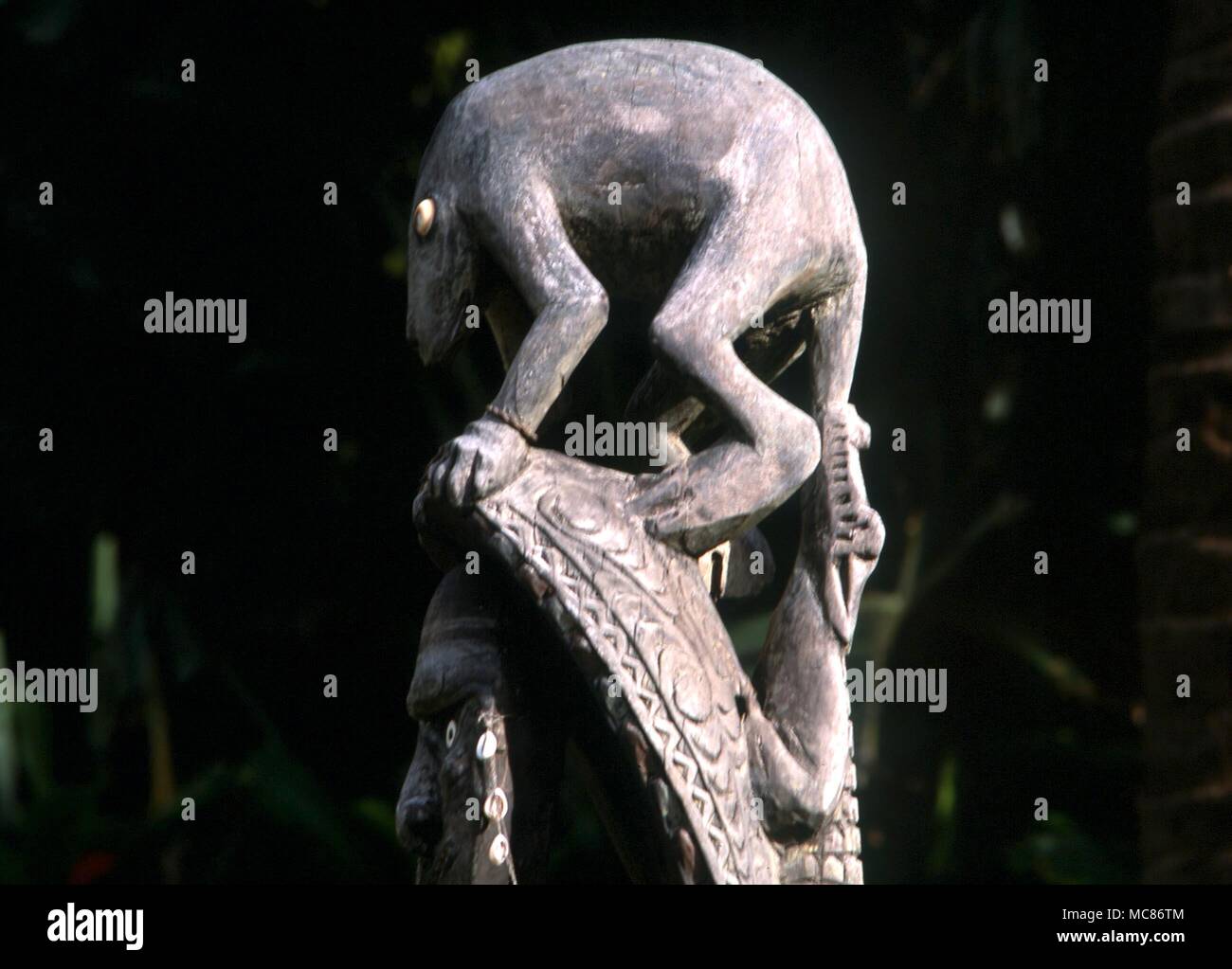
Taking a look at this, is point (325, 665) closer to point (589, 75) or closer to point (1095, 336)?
point (1095, 336)

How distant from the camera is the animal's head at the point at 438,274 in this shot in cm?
330

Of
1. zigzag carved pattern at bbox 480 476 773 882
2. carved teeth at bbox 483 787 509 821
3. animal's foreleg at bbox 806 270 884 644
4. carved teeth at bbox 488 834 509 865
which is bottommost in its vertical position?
carved teeth at bbox 488 834 509 865

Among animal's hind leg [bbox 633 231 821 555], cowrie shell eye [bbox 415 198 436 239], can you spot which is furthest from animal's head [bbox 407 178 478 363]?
animal's hind leg [bbox 633 231 821 555]

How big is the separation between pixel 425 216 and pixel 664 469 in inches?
24.4

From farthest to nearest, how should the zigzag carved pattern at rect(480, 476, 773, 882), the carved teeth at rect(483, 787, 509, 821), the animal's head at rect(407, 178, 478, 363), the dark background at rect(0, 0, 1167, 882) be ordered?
1. the dark background at rect(0, 0, 1167, 882)
2. the animal's head at rect(407, 178, 478, 363)
3. the carved teeth at rect(483, 787, 509, 821)
4. the zigzag carved pattern at rect(480, 476, 773, 882)

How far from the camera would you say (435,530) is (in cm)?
326

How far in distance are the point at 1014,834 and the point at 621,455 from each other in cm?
318

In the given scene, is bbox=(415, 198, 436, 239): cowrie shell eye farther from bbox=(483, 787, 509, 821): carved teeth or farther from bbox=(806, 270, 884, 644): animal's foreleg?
bbox=(483, 787, 509, 821): carved teeth

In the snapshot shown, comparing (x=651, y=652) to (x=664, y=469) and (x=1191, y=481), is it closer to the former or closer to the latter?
(x=664, y=469)

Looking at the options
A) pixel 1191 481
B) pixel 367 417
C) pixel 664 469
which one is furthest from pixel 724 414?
pixel 367 417

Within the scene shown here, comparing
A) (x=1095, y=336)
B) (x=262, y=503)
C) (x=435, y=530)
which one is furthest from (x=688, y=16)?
(x=435, y=530)

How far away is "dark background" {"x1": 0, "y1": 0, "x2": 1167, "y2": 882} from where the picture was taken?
19.4 feet

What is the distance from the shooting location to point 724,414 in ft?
10.4

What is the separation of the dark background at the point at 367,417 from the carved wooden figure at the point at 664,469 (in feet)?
8.07
